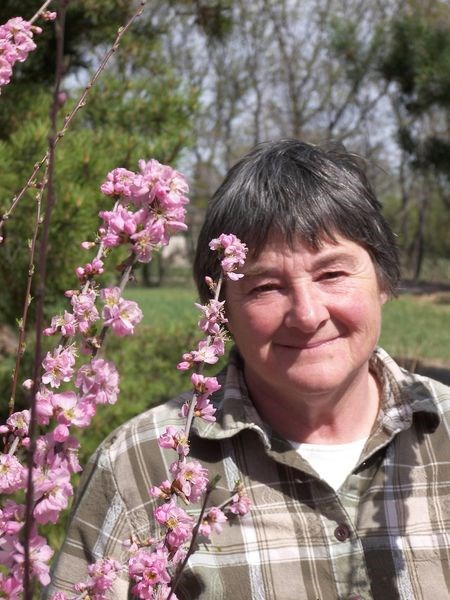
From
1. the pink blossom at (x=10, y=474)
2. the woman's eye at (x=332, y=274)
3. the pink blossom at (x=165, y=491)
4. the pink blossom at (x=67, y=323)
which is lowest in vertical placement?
the pink blossom at (x=165, y=491)

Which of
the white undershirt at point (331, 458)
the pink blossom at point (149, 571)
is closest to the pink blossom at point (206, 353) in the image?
the pink blossom at point (149, 571)

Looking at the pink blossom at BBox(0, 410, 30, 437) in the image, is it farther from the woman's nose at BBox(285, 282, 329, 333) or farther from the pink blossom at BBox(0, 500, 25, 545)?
the woman's nose at BBox(285, 282, 329, 333)

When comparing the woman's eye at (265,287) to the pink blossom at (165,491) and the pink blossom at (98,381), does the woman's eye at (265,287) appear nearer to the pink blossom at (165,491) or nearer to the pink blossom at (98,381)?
the pink blossom at (165,491)

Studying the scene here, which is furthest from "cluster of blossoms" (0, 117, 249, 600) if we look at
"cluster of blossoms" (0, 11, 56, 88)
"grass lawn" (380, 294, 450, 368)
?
"grass lawn" (380, 294, 450, 368)

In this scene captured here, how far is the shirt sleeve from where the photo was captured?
154 cm

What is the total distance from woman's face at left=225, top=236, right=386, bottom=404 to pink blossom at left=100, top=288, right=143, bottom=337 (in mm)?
841

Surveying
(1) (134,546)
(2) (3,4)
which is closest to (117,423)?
(2) (3,4)

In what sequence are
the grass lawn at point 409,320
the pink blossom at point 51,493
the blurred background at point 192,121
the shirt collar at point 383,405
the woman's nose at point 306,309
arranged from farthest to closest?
the grass lawn at point 409,320
the blurred background at point 192,121
the shirt collar at point 383,405
the woman's nose at point 306,309
the pink blossom at point 51,493

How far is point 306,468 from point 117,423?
223 cm

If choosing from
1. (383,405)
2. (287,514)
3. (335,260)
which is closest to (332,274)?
(335,260)

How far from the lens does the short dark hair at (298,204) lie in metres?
1.60

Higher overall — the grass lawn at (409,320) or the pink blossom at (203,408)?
the pink blossom at (203,408)

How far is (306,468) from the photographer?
5.33ft

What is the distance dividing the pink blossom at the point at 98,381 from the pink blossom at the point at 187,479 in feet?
0.74
